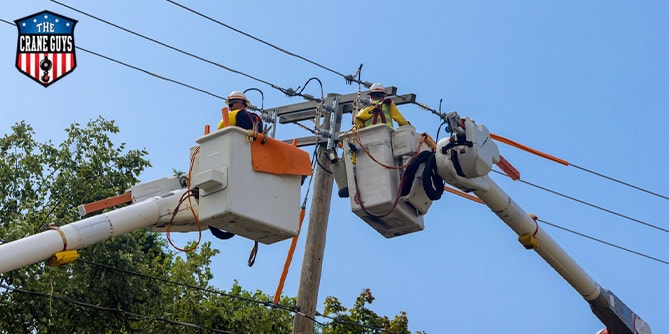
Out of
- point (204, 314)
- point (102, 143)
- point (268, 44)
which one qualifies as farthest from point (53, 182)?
point (268, 44)

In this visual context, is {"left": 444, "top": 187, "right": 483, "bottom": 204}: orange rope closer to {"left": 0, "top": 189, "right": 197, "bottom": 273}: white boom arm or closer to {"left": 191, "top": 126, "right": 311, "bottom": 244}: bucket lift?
{"left": 191, "top": 126, "right": 311, "bottom": 244}: bucket lift

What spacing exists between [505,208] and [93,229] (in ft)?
15.2

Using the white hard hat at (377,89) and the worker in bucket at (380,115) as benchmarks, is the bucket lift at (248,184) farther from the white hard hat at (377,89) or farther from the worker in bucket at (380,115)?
the white hard hat at (377,89)

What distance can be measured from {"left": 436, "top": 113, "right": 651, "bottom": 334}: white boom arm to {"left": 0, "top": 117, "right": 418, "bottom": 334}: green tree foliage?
13.5 feet

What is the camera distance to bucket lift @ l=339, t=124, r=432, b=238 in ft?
40.3

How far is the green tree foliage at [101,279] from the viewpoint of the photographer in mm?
17859

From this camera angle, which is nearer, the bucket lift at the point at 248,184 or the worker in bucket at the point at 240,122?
the bucket lift at the point at 248,184

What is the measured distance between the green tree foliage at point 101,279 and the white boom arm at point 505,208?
4.12 m

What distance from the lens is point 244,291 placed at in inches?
945

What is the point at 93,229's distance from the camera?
10.5 metres

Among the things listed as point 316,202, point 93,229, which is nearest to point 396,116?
point 316,202

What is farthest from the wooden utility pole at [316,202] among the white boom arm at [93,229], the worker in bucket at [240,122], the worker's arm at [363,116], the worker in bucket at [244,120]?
the white boom arm at [93,229]

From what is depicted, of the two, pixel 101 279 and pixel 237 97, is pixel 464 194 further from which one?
pixel 101 279

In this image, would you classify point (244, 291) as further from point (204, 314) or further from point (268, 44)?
point (268, 44)
